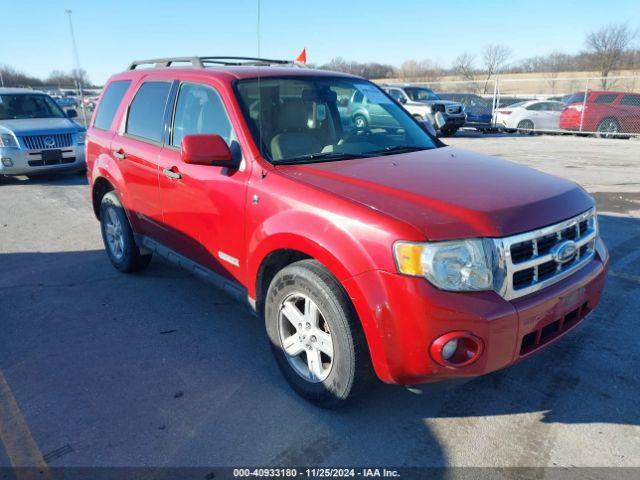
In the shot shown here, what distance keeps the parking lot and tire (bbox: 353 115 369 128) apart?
1.78m

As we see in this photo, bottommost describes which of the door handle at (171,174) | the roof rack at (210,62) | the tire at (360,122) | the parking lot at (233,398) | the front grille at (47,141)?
the parking lot at (233,398)

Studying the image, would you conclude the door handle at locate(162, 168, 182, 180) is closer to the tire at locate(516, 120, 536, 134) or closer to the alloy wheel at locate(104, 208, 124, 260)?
the alloy wheel at locate(104, 208, 124, 260)

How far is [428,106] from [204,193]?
53.9ft

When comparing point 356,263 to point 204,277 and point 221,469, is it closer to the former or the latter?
point 221,469

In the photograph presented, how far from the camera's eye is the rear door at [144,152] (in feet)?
13.8

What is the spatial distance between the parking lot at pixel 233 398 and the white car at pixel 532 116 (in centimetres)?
1687

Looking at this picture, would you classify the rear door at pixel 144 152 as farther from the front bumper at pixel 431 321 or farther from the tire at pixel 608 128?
the tire at pixel 608 128

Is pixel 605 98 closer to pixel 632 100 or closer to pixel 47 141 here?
pixel 632 100

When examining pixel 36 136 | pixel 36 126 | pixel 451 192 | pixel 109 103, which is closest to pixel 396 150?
pixel 451 192

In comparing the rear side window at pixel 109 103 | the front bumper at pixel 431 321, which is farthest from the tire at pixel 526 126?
the front bumper at pixel 431 321

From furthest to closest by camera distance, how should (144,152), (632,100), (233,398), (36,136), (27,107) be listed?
(632,100) < (27,107) < (36,136) < (144,152) < (233,398)

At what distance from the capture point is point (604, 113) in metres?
18.0

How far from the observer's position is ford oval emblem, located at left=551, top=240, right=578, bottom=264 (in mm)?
2626

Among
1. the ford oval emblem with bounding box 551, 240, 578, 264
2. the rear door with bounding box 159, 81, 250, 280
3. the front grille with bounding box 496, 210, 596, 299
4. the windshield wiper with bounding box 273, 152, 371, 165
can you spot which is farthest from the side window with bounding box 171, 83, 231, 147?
the ford oval emblem with bounding box 551, 240, 578, 264
